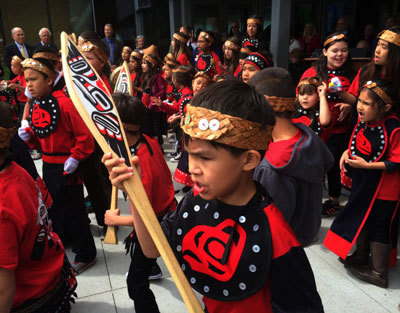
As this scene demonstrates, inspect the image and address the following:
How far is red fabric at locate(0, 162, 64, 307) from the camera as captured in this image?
1.47 m

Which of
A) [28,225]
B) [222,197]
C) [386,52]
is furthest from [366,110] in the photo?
[28,225]

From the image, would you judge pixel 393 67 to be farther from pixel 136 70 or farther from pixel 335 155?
Result: pixel 136 70

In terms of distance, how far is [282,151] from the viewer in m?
2.12

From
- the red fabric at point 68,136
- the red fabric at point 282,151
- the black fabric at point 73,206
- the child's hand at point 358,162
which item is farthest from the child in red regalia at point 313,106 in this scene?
the black fabric at point 73,206

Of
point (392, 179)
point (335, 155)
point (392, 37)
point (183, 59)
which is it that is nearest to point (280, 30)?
point (183, 59)

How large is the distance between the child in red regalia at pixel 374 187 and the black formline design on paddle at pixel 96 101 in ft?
6.54

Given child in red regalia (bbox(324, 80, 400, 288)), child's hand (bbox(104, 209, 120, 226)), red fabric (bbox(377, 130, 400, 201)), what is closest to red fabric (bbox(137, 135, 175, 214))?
child's hand (bbox(104, 209, 120, 226))

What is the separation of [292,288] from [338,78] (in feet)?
9.73

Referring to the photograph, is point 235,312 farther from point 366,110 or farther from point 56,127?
point 56,127

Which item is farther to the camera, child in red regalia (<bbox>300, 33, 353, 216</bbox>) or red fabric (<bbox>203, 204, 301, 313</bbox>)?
child in red regalia (<bbox>300, 33, 353, 216</bbox>)

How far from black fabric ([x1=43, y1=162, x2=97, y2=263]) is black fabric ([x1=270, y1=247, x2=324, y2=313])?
2240mm

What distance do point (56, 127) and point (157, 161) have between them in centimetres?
115

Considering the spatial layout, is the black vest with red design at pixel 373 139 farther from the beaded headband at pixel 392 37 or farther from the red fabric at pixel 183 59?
the red fabric at pixel 183 59

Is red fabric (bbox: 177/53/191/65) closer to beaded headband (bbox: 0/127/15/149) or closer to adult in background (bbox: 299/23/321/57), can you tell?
adult in background (bbox: 299/23/321/57)
